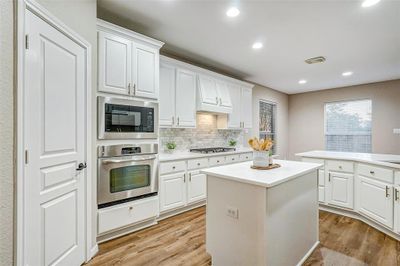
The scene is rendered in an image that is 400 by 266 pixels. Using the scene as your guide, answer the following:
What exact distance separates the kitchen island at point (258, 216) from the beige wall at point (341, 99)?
4.91 m

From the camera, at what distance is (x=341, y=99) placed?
6.12m

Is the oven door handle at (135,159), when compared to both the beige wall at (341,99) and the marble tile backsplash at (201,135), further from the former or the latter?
the beige wall at (341,99)

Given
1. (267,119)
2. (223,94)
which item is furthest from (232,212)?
(267,119)

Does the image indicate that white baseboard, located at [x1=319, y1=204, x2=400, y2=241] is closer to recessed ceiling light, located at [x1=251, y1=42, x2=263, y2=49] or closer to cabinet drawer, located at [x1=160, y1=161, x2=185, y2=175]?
cabinet drawer, located at [x1=160, y1=161, x2=185, y2=175]

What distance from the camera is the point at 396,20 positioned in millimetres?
2564

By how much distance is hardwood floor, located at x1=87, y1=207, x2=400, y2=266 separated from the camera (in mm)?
2051

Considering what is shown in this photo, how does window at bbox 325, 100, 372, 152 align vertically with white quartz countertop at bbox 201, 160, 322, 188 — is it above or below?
above

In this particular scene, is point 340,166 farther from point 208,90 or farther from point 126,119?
point 126,119

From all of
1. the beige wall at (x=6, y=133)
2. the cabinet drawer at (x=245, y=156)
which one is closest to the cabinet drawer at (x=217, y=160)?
the cabinet drawer at (x=245, y=156)

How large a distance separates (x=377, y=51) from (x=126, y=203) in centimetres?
458

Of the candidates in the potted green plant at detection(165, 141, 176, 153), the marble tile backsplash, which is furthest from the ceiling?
the potted green plant at detection(165, 141, 176, 153)

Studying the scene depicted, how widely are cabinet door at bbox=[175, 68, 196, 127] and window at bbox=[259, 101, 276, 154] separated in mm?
3054

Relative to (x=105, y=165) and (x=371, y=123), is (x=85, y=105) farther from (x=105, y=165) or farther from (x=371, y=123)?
(x=371, y=123)

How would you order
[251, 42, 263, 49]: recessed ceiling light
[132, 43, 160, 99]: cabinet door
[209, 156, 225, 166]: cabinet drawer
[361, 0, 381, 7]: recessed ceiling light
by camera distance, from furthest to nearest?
[209, 156, 225, 166]: cabinet drawer, [251, 42, 263, 49]: recessed ceiling light, [132, 43, 160, 99]: cabinet door, [361, 0, 381, 7]: recessed ceiling light
